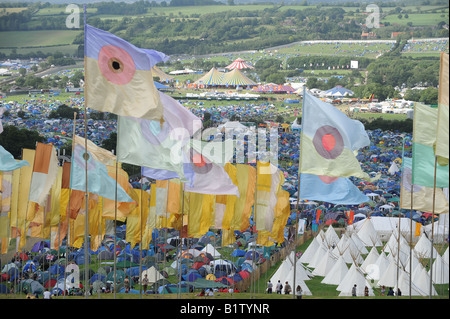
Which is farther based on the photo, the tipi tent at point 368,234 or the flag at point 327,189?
the tipi tent at point 368,234

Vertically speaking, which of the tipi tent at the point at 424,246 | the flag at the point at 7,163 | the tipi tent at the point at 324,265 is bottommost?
the tipi tent at the point at 324,265

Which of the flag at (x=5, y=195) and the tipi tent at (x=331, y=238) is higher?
the flag at (x=5, y=195)

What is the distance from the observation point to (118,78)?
13.5 meters

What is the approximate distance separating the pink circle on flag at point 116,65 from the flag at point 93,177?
8.00ft

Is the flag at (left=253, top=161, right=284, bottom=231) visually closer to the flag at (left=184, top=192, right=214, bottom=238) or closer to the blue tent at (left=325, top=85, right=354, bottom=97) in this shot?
the flag at (left=184, top=192, right=214, bottom=238)

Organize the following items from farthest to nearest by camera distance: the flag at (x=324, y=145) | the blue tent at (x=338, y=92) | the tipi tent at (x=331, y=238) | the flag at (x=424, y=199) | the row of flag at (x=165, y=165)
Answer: the blue tent at (x=338, y=92) → the tipi tent at (x=331, y=238) → the flag at (x=424, y=199) → the flag at (x=324, y=145) → the row of flag at (x=165, y=165)

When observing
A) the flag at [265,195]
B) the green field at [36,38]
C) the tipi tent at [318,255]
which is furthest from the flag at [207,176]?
the green field at [36,38]

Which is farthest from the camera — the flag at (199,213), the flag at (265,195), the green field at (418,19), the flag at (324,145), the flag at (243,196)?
the green field at (418,19)

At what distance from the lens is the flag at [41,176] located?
54.4 feet

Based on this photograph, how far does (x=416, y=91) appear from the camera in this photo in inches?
3600

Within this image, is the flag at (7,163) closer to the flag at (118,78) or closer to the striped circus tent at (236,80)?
the flag at (118,78)

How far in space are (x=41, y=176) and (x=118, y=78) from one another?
4.06m

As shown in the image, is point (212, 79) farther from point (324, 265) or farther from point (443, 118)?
point (443, 118)

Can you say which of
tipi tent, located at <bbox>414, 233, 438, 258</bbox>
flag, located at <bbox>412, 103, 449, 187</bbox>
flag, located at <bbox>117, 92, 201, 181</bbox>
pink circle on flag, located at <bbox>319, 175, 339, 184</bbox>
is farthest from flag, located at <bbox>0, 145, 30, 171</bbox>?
tipi tent, located at <bbox>414, 233, 438, 258</bbox>
